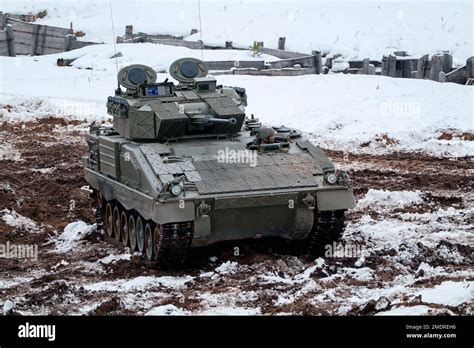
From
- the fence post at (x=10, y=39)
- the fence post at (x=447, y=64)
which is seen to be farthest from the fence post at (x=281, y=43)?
the fence post at (x=10, y=39)

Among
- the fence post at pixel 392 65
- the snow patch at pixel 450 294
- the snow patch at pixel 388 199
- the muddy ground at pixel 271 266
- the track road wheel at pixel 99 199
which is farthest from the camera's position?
the fence post at pixel 392 65

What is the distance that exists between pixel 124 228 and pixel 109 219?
896mm

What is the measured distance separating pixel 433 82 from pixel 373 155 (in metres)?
4.78

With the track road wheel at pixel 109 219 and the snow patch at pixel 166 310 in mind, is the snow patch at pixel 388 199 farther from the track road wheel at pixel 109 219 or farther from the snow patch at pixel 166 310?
the snow patch at pixel 166 310

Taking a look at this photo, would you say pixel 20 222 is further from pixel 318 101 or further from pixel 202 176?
pixel 318 101

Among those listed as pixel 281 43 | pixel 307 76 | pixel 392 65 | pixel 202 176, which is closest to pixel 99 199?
pixel 202 176

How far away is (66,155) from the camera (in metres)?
25.0

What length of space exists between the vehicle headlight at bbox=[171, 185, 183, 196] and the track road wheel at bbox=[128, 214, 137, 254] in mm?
1993

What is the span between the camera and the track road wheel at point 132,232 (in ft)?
53.1

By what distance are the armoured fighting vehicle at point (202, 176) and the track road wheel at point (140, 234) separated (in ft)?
0.05

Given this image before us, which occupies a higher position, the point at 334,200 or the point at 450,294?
the point at 334,200

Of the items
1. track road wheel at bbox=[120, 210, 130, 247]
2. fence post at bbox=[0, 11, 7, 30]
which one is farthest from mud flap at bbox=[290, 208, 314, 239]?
fence post at bbox=[0, 11, 7, 30]

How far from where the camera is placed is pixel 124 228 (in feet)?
55.1
